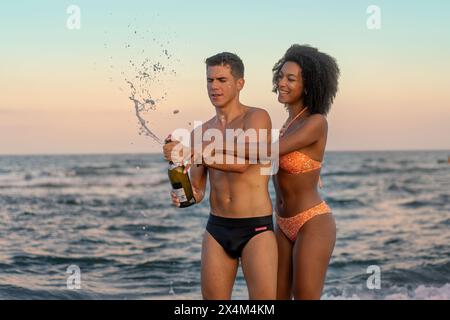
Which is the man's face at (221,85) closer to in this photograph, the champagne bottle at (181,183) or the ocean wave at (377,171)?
the champagne bottle at (181,183)

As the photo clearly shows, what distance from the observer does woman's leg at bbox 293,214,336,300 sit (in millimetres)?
5410

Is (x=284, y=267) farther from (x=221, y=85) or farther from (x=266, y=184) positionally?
(x=221, y=85)

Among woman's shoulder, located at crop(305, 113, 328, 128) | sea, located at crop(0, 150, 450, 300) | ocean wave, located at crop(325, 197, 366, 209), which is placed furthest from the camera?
ocean wave, located at crop(325, 197, 366, 209)

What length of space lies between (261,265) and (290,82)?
139 cm

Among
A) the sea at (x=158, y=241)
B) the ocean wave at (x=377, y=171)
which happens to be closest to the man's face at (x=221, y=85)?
the sea at (x=158, y=241)

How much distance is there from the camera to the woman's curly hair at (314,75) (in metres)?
5.44

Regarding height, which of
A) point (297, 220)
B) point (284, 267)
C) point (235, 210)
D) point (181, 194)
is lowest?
point (284, 267)

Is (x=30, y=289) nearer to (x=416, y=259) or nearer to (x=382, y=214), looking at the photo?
(x=416, y=259)

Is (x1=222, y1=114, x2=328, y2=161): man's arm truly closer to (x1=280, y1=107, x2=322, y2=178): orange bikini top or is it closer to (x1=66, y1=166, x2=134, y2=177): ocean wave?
(x1=280, y1=107, x2=322, y2=178): orange bikini top

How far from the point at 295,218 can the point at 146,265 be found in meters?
11.2

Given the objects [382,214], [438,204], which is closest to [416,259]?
[382,214]

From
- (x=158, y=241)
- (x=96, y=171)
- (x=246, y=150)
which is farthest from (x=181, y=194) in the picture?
(x=96, y=171)

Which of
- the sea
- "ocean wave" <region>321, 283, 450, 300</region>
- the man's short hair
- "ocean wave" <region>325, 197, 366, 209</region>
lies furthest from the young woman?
"ocean wave" <region>325, 197, 366, 209</region>

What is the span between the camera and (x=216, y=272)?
5.21m
